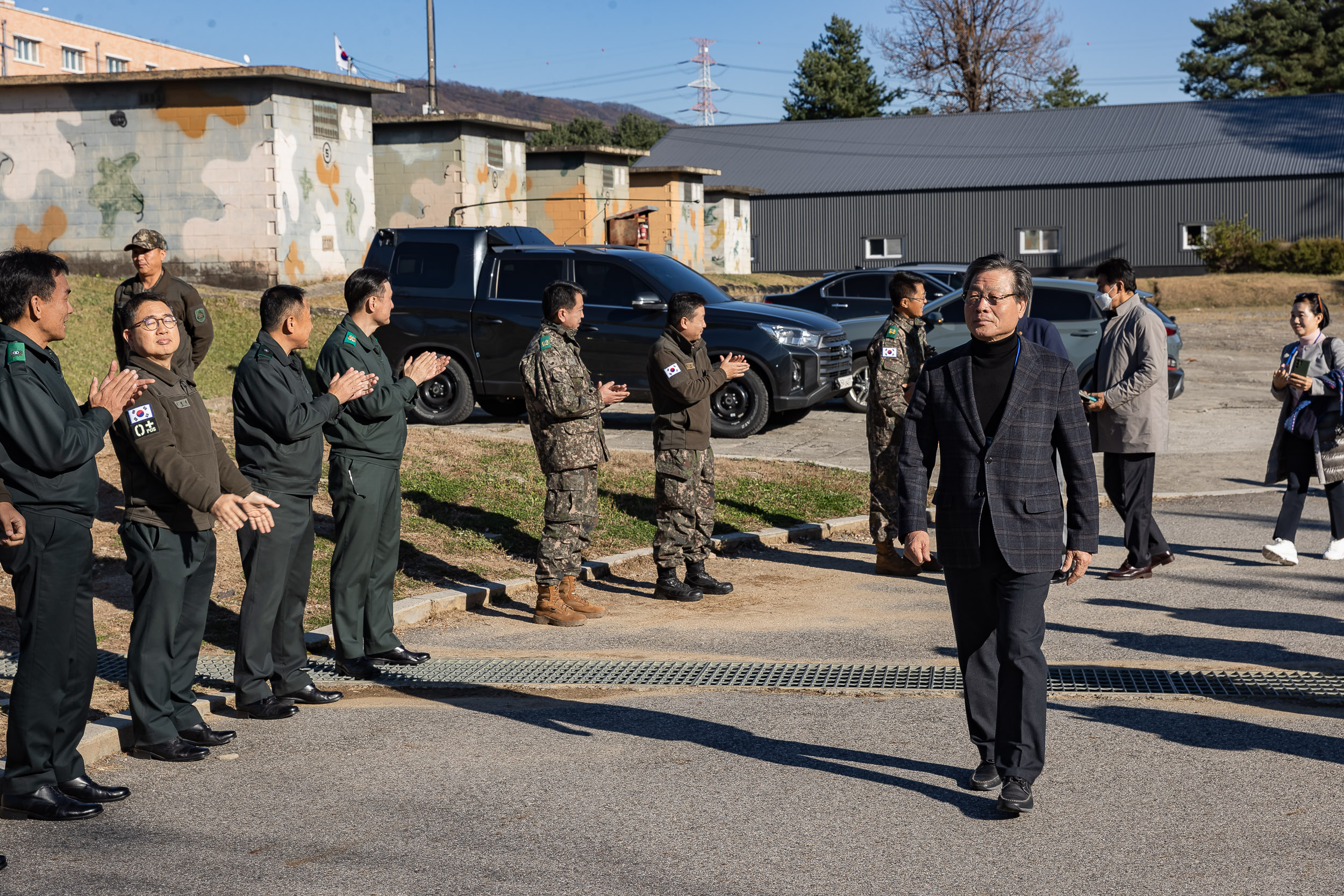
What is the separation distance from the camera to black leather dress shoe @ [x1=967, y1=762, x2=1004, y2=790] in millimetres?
4754

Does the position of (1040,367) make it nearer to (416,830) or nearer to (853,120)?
(416,830)

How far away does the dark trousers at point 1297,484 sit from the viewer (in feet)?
28.7

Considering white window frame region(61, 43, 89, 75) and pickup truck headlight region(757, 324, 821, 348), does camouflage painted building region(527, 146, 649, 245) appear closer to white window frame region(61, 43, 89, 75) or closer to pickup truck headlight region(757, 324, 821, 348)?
pickup truck headlight region(757, 324, 821, 348)

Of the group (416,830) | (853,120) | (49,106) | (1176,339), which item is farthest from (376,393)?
(853,120)

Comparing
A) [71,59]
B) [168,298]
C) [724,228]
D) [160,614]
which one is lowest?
[160,614]

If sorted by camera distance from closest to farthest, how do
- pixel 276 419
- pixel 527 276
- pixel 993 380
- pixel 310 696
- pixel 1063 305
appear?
1. pixel 993 380
2. pixel 276 419
3. pixel 310 696
4. pixel 527 276
5. pixel 1063 305

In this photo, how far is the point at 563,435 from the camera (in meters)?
7.82

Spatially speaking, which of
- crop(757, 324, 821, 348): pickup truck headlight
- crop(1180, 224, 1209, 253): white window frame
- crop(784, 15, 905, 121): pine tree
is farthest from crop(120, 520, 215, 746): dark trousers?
crop(784, 15, 905, 121): pine tree

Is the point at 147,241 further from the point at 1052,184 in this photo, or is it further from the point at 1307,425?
the point at 1052,184

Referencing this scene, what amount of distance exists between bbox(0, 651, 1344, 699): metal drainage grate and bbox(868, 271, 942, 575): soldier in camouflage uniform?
2443mm

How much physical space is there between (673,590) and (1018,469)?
13.6 ft

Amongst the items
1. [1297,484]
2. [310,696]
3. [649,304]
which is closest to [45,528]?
[310,696]

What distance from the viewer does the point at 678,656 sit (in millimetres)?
6965

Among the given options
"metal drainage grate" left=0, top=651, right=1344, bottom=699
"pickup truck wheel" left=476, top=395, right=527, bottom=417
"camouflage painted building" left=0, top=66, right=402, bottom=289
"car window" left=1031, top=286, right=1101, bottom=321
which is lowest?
"metal drainage grate" left=0, top=651, right=1344, bottom=699
